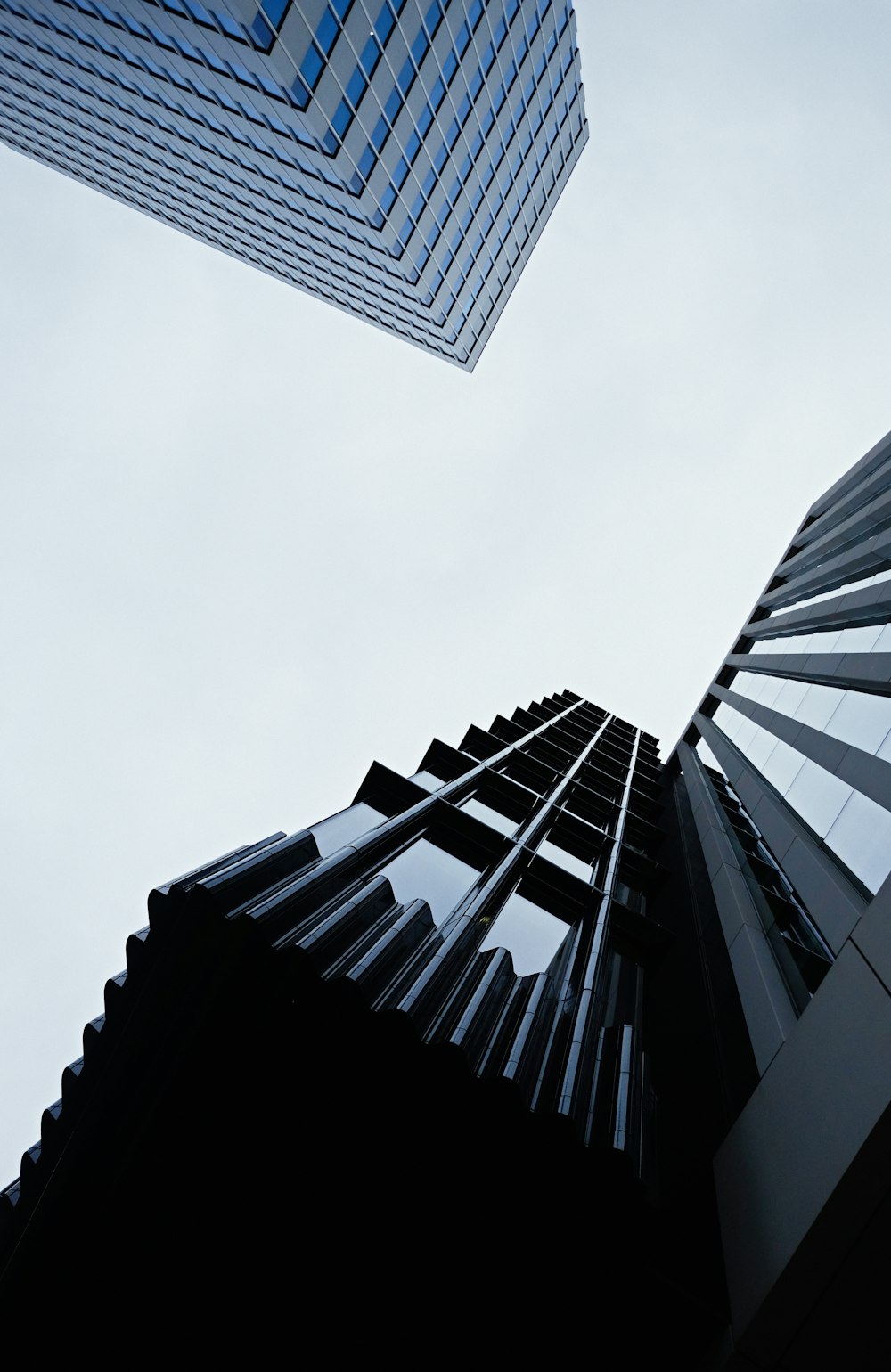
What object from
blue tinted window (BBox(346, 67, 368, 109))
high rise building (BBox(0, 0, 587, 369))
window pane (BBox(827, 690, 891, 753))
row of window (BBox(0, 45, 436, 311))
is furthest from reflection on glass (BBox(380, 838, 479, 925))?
row of window (BBox(0, 45, 436, 311))

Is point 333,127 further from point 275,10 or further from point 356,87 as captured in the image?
point 275,10

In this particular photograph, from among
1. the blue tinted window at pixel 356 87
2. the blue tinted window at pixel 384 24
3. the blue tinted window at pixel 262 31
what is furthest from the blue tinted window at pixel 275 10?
the blue tinted window at pixel 384 24

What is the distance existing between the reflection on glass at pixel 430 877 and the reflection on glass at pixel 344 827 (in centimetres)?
86

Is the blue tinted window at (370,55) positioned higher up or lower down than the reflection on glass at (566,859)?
higher up

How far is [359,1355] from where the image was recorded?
26.0ft

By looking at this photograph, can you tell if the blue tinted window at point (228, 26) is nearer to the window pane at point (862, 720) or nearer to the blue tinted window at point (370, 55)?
the blue tinted window at point (370, 55)

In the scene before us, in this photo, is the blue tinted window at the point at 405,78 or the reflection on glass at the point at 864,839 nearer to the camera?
the reflection on glass at the point at 864,839

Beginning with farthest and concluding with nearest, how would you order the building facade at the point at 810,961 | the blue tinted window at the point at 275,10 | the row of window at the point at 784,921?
the blue tinted window at the point at 275,10, the row of window at the point at 784,921, the building facade at the point at 810,961

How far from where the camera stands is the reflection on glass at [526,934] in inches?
502

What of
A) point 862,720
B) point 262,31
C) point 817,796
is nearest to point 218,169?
point 262,31

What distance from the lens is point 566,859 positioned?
63.6 ft

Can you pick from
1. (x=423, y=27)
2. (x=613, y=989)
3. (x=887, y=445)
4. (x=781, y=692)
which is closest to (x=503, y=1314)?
(x=613, y=989)

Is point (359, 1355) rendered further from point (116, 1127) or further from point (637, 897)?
point (637, 897)

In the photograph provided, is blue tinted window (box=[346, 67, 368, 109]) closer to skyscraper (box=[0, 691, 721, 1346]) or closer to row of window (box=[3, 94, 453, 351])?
row of window (box=[3, 94, 453, 351])
